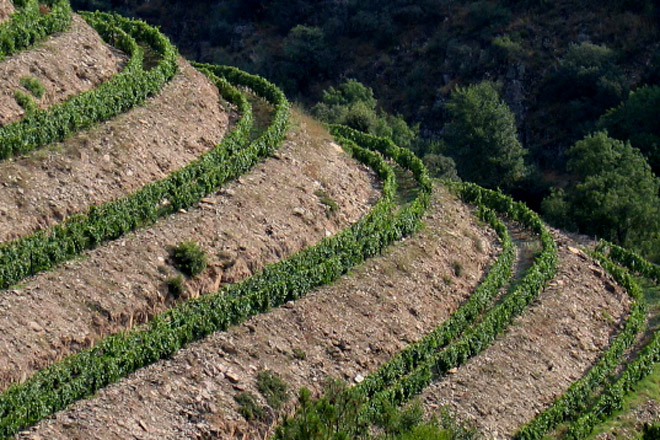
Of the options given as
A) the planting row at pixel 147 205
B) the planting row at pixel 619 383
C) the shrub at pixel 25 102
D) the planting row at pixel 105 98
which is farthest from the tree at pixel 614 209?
the shrub at pixel 25 102

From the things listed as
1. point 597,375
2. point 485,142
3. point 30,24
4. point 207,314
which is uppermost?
point 30,24

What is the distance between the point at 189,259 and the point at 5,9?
1902cm

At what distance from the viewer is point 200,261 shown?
5462cm

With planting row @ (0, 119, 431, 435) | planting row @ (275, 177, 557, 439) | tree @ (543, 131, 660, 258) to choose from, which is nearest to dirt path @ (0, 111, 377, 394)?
planting row @ (0, 119, 431, 435)

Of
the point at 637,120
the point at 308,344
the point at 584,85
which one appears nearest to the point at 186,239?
the point at 308,344

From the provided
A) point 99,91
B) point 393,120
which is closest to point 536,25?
point 393,120

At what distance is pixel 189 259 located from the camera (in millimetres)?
54469

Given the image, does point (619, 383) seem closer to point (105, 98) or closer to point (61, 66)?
point (105, 98)

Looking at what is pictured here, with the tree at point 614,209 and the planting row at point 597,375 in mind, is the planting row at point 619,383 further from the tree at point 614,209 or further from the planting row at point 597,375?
the tree at point 614,209

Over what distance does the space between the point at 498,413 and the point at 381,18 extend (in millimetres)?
78052

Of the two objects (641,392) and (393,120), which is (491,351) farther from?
(393,120)

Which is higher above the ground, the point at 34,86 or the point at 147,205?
the point at 34,86

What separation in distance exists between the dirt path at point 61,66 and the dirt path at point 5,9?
2236 mm

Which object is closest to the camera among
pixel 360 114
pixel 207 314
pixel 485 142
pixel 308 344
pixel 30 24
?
pixel 207 314
